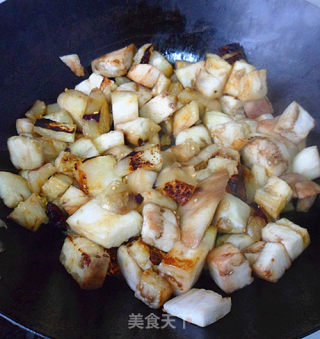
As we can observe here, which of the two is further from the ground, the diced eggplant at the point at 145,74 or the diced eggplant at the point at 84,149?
the diced eggplant at the point at 145,74

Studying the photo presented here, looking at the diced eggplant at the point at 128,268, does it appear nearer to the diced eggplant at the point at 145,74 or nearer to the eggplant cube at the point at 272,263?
the eggplant cube at the point at 272,263

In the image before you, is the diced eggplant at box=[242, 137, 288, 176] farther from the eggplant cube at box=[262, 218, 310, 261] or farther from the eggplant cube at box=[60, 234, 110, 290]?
the eggplant cube at box=[60, 234, 110, 290]

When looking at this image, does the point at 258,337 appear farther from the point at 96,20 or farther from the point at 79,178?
the point at 96,20

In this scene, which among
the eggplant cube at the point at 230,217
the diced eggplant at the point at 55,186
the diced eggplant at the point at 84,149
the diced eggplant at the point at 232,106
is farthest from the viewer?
the diced eggplant at the point at 232,106

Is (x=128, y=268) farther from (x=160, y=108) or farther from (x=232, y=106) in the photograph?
(x=232, y=106)

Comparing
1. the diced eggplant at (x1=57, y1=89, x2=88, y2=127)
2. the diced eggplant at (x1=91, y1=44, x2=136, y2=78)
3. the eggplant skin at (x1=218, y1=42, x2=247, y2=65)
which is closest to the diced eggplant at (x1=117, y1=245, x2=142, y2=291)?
the diced eggplant at (x1=57, y1=89, x2=88, y2=127)

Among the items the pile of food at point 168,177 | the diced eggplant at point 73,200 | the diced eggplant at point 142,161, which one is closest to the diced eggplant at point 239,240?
the pile of food at point 168,177

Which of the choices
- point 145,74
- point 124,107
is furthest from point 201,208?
point 145,74
